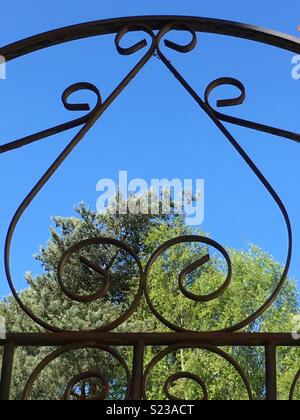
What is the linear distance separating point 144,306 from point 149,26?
7620 mm

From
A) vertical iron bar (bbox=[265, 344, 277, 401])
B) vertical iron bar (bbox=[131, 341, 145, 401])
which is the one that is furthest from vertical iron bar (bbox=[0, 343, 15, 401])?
vertical iron bar (bbox=[265, 344, 277, 401])

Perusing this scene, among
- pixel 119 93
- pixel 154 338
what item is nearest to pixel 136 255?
pixel 154 338

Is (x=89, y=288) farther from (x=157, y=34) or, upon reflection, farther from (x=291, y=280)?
(x=157, y=34)

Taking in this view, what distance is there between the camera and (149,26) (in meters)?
0.69

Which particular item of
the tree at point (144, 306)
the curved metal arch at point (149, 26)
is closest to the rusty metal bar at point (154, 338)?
the curved metal arch at point (149, 26)

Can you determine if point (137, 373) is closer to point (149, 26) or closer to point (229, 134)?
point (229, 134)

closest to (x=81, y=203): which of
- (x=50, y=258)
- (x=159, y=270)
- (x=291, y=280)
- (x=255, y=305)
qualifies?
(x=50, y=258)

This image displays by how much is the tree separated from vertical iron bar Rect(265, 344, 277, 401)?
236 inches

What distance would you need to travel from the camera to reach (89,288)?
7.11m

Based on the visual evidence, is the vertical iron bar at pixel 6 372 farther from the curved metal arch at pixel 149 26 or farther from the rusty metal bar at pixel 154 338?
the curved metal arch at pixel 149 26

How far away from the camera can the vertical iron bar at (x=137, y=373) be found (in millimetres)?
506

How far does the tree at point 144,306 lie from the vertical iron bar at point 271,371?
601cm

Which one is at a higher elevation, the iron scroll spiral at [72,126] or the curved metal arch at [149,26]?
the curved metal arch at [149,26]

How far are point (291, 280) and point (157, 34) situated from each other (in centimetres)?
828
